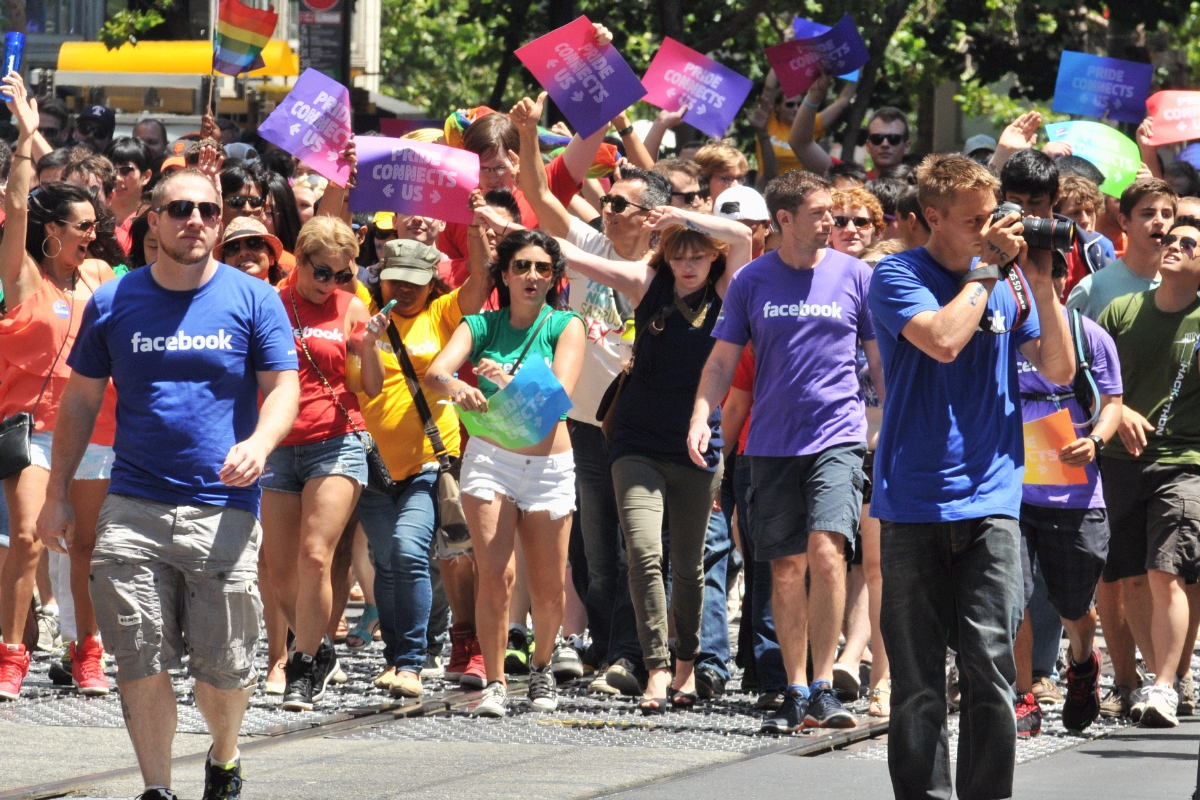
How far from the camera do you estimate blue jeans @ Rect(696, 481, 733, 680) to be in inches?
324

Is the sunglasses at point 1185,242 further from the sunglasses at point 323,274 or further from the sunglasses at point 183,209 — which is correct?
the sunglasses at point 183,209

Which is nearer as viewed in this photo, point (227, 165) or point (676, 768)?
point (676, 768)

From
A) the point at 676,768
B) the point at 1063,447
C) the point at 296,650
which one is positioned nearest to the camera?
the point at 676,768

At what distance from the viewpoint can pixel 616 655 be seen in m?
8.39

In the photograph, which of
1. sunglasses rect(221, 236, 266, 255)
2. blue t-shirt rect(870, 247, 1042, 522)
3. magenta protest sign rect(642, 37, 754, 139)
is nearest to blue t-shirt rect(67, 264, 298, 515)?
blue t-shirt rect(870, 247, 1042, 522)

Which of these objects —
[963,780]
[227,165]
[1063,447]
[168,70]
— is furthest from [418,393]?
[168,70]

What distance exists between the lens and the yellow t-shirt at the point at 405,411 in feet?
27.5

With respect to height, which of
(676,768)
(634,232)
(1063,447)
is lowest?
(676,768)

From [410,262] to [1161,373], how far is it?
334 centimetres

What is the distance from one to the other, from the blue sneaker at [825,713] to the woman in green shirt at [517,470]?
44.3 inches

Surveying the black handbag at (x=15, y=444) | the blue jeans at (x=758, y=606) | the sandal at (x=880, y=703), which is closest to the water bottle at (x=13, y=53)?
the black handbag at (x=15, y=444)

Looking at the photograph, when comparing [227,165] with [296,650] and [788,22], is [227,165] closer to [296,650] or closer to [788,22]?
[296,650]

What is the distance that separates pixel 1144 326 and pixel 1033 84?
12.5m

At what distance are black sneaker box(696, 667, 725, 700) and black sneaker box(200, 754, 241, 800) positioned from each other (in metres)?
2.83
